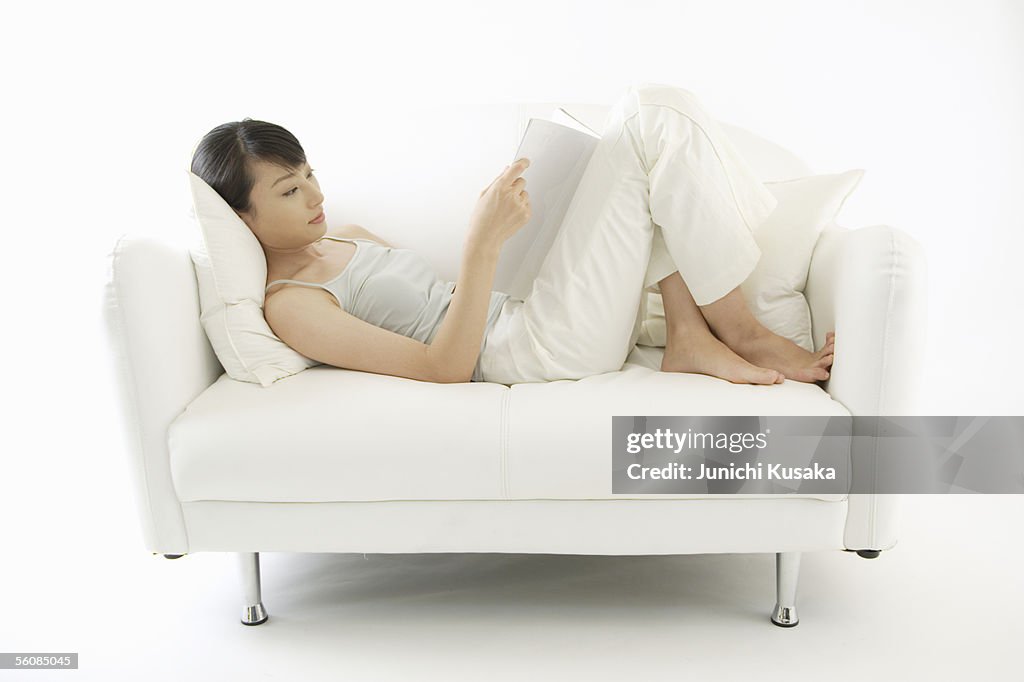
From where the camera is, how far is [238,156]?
191 cm

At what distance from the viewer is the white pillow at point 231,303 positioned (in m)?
1.84

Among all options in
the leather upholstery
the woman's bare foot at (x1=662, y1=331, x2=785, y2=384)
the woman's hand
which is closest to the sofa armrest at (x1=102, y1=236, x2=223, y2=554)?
the leather upholstery

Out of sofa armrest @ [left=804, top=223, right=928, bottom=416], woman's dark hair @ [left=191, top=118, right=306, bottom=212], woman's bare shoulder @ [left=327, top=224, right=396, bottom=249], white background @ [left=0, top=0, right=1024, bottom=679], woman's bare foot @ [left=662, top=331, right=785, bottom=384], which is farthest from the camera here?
white background @ [left=0, top=0, right=1024, bottom=679]

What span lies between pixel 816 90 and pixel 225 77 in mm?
1861

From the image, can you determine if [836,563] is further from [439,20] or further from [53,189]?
[53,189]

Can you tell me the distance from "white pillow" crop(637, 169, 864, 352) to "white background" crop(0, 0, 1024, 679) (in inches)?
37.3

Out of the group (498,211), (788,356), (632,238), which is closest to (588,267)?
(632,238)

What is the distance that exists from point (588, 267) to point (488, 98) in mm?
1210

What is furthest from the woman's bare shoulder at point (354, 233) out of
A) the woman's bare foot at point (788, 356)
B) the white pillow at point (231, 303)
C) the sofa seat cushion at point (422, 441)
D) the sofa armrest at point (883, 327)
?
the sofa armrest at point (883, 327)

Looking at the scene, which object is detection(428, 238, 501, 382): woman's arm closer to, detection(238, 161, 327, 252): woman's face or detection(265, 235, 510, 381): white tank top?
detection(265, 235, 510, 381): white tank top

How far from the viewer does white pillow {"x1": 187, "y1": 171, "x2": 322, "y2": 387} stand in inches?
72.3

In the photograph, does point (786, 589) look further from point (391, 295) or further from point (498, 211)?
point (391, 295)

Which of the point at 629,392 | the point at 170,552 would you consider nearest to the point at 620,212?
the point at 629,392

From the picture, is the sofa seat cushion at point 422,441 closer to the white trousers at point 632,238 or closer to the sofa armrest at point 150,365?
the sofa armrest at point 150,365
